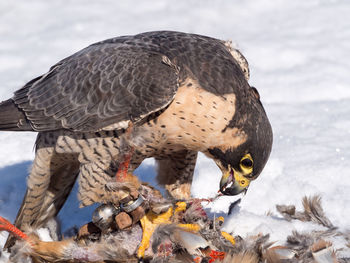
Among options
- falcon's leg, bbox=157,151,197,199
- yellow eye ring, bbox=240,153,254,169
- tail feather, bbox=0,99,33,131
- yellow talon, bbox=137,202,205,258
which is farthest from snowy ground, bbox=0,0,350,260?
tail feather, bbox=0,99,33,131

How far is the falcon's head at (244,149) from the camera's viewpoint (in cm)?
338

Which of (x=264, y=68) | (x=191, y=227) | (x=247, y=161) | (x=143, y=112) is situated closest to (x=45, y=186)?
(x=143, y=112)

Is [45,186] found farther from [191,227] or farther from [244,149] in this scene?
[244,149]

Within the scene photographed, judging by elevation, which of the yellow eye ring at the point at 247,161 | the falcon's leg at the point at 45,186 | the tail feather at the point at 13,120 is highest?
the tail feather at the point at 13,120

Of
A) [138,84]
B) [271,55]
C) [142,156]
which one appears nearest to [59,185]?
[142,156]

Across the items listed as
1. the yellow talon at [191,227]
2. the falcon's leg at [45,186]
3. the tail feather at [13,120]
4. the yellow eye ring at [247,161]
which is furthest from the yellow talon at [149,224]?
the tail feather at [13,120]

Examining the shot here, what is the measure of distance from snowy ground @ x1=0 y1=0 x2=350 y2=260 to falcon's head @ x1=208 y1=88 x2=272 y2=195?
0.43m

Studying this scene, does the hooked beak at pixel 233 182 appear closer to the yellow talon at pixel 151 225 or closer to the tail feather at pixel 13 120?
the yellow talon at pixel 151 225

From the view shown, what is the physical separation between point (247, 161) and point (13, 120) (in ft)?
5.31

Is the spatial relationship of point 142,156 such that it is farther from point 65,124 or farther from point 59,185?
point 59,185

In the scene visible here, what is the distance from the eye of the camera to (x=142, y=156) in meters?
3.63

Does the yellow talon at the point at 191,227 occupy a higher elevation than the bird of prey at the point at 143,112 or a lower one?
lower

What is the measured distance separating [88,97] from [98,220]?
891 millimetres

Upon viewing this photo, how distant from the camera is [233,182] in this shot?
349cm
